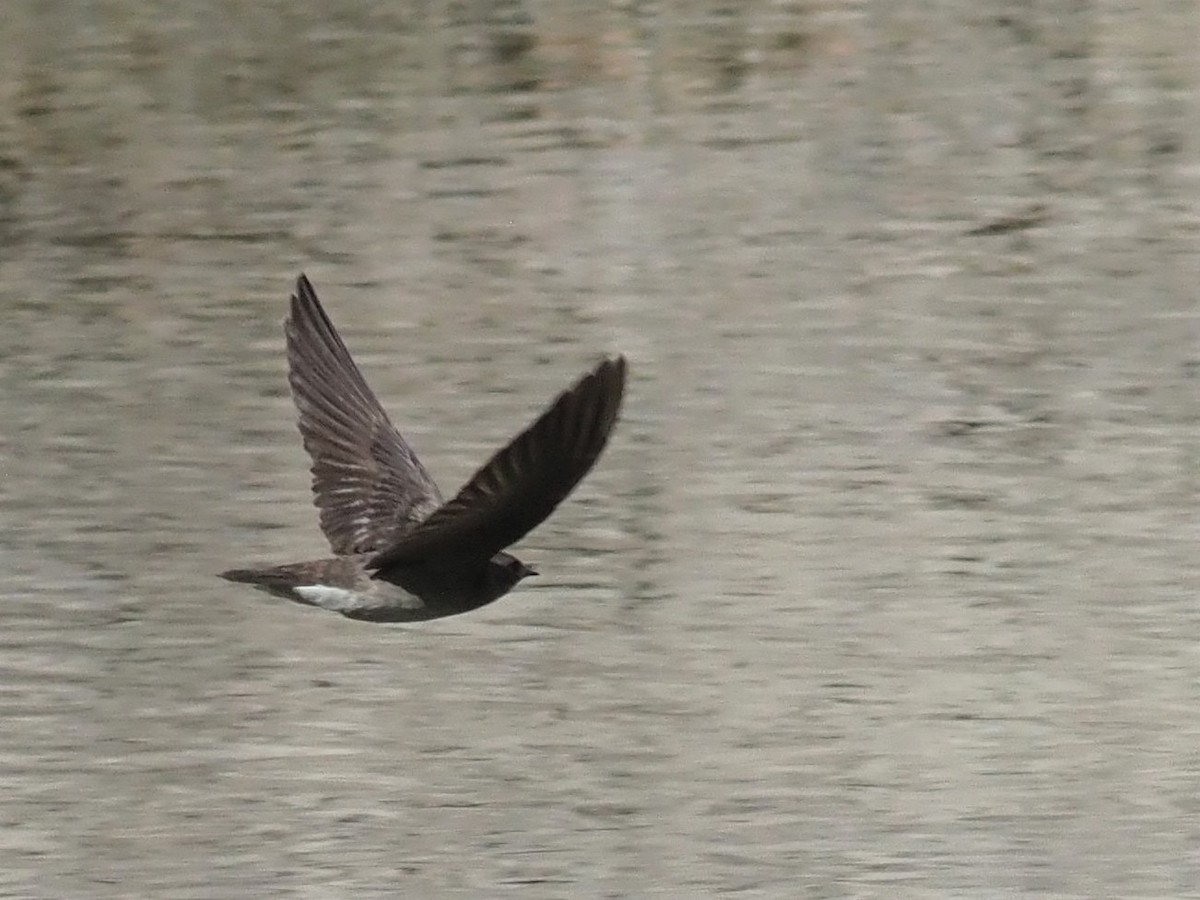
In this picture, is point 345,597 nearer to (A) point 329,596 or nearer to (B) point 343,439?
(A) point 329,596

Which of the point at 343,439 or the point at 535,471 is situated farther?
the point at 343,439

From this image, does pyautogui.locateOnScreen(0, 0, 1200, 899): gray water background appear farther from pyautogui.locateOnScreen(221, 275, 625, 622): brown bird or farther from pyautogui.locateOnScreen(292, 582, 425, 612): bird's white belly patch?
pyautogui.locateOnScreen(292, 582, 425, 612): bird's white belly patch

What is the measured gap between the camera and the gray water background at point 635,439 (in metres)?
2.63

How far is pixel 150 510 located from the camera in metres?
2.90

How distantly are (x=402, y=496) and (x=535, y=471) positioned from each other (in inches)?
25.2

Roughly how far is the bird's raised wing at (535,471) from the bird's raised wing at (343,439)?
1.30ft

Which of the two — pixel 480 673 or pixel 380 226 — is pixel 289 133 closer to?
pixel 380 226

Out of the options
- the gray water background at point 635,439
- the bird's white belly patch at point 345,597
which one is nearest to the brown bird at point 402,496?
the bird's white belly patch at point 345,597

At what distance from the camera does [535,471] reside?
163 centimetres

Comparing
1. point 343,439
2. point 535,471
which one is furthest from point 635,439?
point 535,471

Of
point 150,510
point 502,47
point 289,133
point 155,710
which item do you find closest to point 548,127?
point 502,47

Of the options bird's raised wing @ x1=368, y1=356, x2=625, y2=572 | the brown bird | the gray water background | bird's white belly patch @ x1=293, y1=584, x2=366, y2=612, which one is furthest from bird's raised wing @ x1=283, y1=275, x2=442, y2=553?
the gray water background

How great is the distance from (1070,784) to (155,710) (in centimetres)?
109

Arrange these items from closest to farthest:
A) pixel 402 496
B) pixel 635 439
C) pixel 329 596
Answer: pixel 329 596 < pixel 402 496 < pixel 635 439
